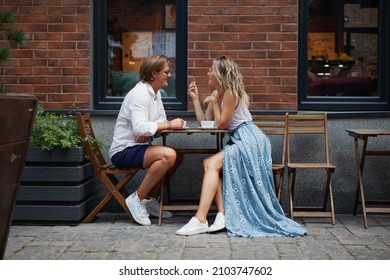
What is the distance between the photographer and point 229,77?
232 inches

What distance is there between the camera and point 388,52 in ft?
22.9

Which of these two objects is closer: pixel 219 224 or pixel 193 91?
pixel 219 224

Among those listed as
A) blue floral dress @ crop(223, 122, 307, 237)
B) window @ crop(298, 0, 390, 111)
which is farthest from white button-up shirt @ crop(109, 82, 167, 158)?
window @ crop(298, 0, 390, 111)

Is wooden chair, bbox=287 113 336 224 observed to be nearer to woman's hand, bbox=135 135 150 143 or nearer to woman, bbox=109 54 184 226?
woman, bbox=109 54 184 226

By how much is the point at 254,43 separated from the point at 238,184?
163 centimetres

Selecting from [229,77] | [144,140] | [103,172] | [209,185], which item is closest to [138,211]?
[103,172]

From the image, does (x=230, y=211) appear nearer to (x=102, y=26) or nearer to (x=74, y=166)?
(x=74, y=166)

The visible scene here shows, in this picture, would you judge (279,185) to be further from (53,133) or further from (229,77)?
(53,133)

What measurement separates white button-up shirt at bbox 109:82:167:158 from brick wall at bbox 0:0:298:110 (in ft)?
2.54

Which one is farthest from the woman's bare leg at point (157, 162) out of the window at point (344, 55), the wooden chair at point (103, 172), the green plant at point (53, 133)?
the window at point (344, 55)

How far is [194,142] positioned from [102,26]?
1.48 m

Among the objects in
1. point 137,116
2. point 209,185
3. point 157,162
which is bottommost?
point 209,185
